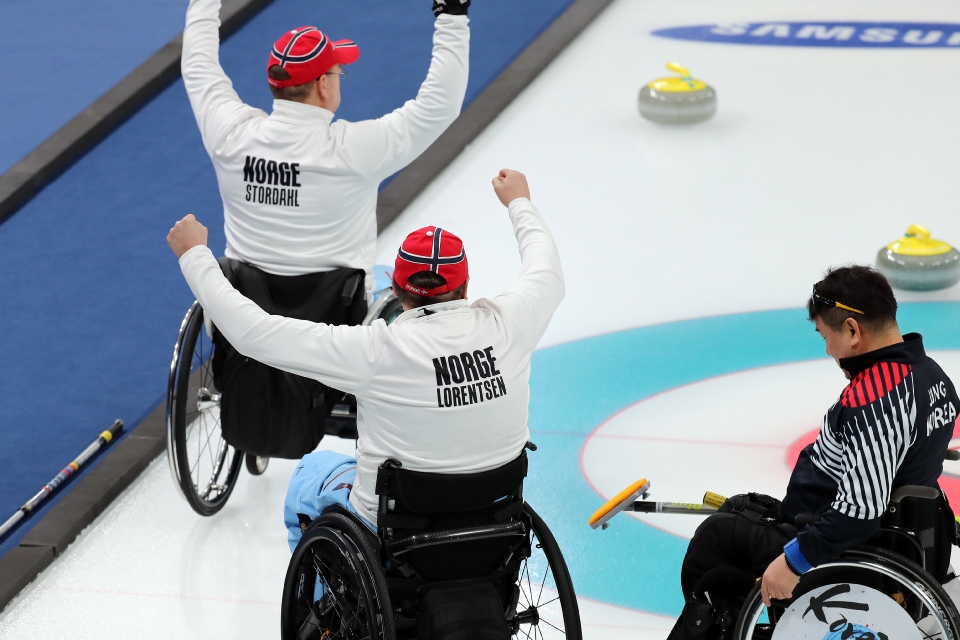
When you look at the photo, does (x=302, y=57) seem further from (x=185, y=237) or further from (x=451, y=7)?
(x=185, y=237)

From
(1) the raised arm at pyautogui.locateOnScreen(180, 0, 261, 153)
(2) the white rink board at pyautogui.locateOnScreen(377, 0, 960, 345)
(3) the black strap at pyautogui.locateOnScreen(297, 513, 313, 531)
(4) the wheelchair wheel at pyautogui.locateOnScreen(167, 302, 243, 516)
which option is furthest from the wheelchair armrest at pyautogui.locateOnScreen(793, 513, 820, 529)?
(2) the white rink board at pyautogui.locateOnScreen(377, 0, 960, 345)

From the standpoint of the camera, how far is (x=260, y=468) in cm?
374

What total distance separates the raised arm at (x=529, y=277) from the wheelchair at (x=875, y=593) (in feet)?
2.14

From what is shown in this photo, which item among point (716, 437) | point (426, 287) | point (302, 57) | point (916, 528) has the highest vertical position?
point (302, 57)

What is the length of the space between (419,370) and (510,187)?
0.65 m

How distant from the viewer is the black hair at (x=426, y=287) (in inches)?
93.4

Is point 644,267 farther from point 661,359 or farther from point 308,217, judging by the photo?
point 308,217

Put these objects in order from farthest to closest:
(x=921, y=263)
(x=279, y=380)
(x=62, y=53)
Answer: (x=62, y=53)
(x=921, y=263)
(x=279, y=380)

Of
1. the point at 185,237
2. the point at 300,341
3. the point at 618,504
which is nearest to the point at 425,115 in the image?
the point at 185,237

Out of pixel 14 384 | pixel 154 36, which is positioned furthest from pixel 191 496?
pixel 154 36

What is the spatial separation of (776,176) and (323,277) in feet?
10.8

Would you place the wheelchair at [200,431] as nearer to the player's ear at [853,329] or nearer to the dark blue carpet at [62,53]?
the player's ear at [853,329]

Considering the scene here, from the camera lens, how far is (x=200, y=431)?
390cm

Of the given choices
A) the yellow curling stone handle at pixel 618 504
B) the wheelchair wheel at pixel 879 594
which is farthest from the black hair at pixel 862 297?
the yellow curling stone handle at pixel 618 504
